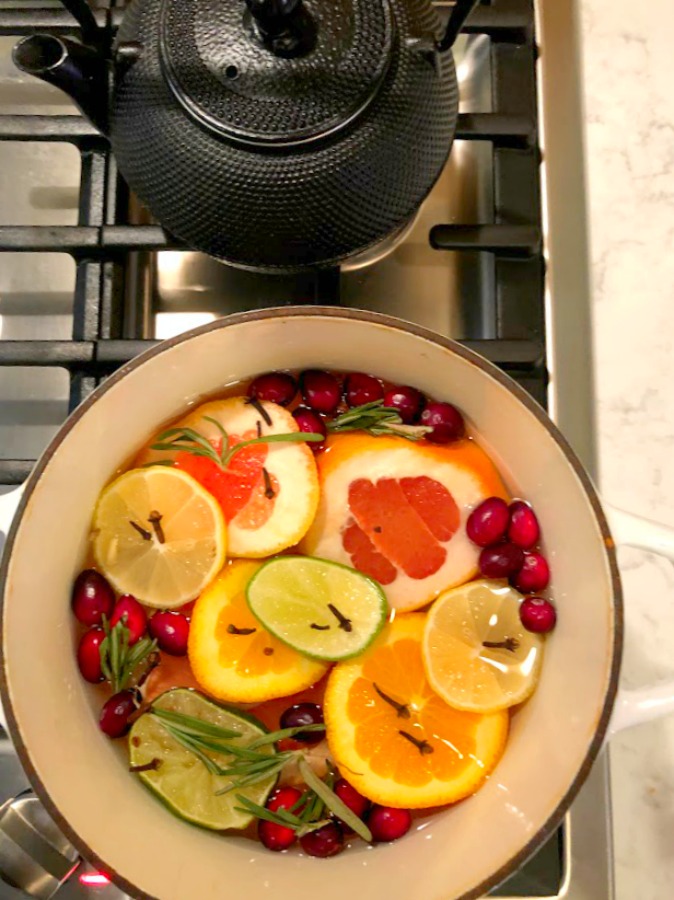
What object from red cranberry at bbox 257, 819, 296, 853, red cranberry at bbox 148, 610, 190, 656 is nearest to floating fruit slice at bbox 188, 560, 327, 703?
red cranberry at bbox 148, 610, 190, 656

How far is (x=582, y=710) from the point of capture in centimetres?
72

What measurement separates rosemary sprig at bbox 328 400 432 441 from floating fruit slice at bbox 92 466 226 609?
0.52 ft

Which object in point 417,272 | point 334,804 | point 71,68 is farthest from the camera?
point 417,272

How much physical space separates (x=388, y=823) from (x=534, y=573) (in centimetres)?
28

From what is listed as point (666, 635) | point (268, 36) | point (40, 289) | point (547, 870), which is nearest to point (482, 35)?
point (268, 36)

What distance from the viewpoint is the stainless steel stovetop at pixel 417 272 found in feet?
2.84

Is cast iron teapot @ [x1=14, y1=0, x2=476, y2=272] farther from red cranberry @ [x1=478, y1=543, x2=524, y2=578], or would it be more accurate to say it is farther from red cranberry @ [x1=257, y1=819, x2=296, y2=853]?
red cranberry @ [x1=257, y1=819, x2=296, y2=853]

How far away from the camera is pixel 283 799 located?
82 centimetres

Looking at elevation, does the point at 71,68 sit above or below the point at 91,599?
above

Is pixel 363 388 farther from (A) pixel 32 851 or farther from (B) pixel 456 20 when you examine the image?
(A) pixel 32 851

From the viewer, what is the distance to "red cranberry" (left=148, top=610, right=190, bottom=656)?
847mm

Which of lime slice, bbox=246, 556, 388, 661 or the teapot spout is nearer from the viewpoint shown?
the teapot spout

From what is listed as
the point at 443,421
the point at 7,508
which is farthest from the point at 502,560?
the point at 7,508

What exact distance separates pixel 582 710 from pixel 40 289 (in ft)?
2.34
